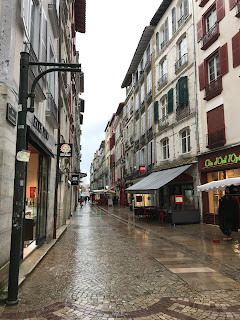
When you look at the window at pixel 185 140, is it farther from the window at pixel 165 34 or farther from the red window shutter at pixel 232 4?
the window at pixel 165 34

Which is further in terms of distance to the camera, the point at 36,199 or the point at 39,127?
the point at 36,199

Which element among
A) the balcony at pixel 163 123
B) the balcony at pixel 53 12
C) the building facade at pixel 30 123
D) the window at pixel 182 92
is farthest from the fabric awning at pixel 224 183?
Result: the balcony at pixel 163 123

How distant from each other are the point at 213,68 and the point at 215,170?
5961 mm

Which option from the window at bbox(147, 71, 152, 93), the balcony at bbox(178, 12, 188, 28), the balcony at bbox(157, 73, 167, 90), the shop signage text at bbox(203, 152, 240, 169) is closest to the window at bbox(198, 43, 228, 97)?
the shop signage text at bbox(203, 152, 240, 169)

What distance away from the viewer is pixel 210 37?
1483cm

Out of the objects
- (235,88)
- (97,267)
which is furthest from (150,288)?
(235,88)

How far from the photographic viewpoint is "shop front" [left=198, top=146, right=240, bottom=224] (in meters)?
12.7

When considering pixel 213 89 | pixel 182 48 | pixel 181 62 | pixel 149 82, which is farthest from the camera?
pixel 149 82

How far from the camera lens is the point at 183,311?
12.3ft

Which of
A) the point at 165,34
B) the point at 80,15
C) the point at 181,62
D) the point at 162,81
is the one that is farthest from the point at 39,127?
the point at 80,15

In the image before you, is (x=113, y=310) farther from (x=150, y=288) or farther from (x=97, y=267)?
(x=97, y=267)

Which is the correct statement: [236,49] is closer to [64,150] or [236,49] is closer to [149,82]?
[64,150]

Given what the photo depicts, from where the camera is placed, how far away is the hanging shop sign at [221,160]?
40.7 ft

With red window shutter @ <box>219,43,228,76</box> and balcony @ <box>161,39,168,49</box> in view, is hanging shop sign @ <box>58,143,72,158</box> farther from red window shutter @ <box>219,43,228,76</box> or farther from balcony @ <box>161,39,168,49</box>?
balcony @ <box>161,39,168,49</box>
